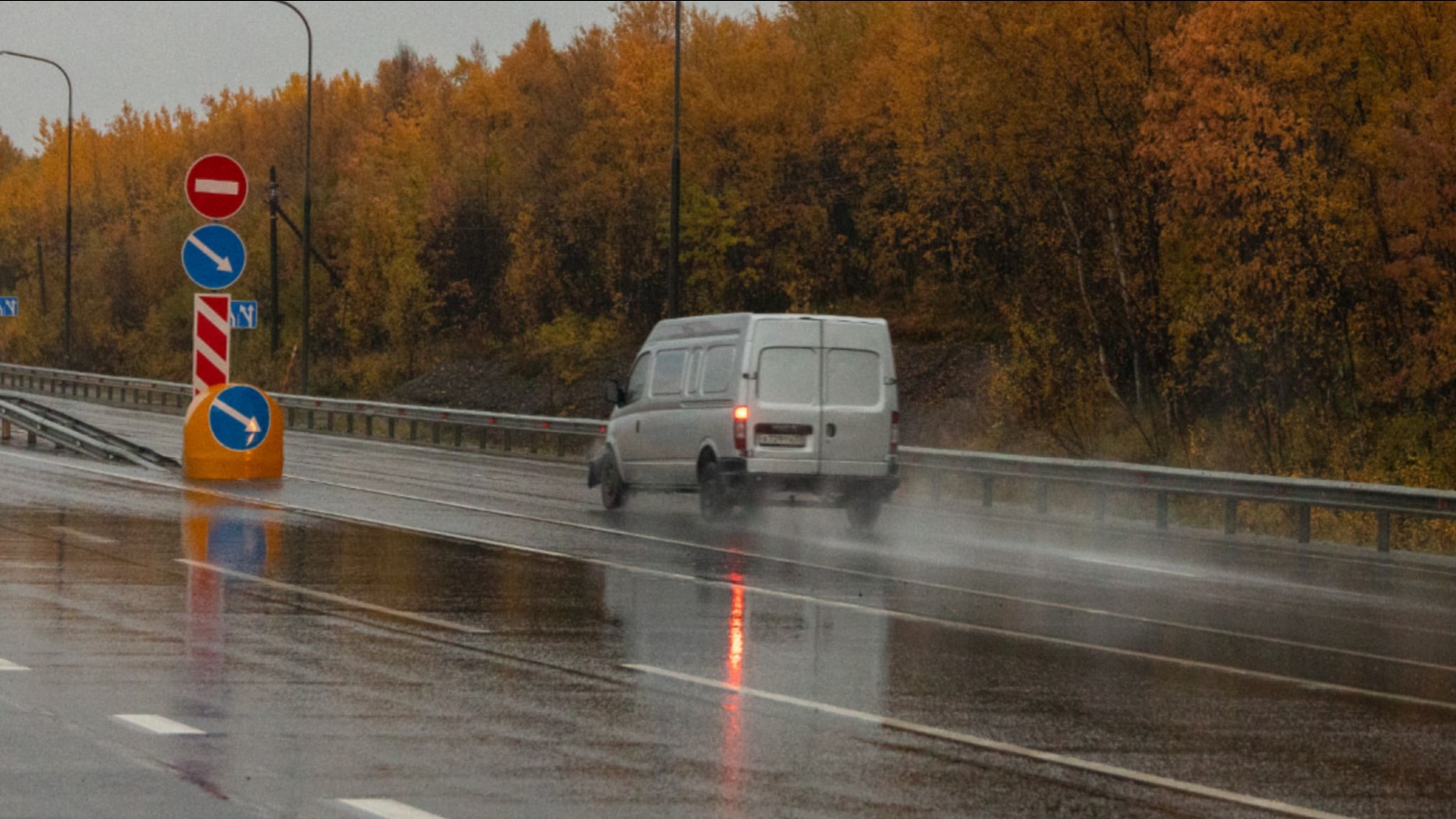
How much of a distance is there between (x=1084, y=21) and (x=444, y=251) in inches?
1871

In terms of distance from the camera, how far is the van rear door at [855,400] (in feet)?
72.1

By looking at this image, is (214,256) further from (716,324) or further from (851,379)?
(851,379)

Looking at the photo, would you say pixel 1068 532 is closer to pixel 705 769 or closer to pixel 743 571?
pixel 743 571

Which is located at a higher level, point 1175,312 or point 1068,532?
point 1175,312

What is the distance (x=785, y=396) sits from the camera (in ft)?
72.0

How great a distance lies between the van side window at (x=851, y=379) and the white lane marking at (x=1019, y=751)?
11324 millimetres

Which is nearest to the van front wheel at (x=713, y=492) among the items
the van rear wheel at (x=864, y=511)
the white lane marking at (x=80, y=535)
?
the van rear wheel at (x=864, y=511)

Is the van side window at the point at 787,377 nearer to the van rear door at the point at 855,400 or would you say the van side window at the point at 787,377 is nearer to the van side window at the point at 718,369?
the van rear door at the point at 855,400

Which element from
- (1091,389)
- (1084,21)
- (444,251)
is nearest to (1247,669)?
(1091,389)

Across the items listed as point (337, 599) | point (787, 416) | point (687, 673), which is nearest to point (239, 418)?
point (787, 416)

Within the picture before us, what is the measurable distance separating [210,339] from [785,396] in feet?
23.0

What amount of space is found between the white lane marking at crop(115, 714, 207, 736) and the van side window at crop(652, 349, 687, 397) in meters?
14.4

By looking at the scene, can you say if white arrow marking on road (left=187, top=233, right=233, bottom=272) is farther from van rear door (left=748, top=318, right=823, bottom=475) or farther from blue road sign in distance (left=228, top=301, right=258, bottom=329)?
blue road sign in distance (left=228, top=301, right=258, bottom=329)

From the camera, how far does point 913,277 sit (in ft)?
242
